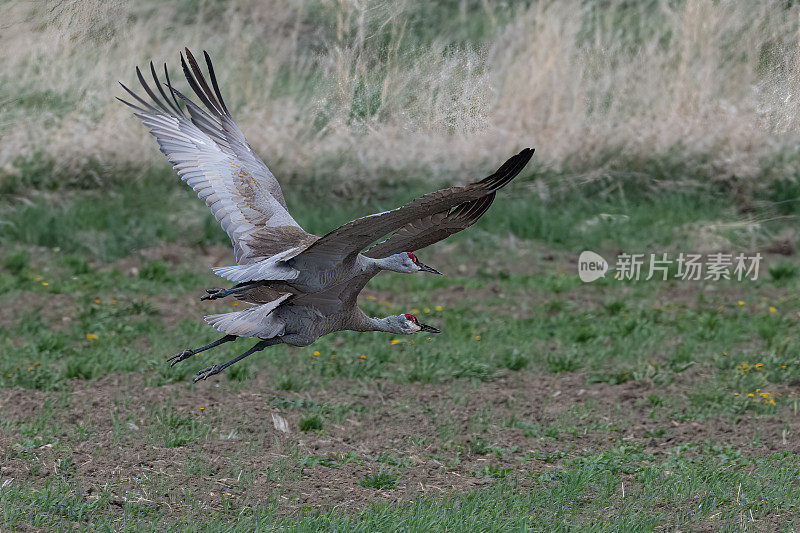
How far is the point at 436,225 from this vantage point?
14.1 feet

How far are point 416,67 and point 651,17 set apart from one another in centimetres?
511

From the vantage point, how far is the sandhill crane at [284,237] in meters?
3.99

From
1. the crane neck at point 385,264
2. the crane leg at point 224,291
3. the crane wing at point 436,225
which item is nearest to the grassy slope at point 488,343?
the crane leg at point 224,291

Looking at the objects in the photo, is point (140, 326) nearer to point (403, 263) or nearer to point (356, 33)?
point (356, 33)

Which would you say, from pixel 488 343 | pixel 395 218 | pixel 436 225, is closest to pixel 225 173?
pixel 436 225

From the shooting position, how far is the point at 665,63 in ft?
39.1

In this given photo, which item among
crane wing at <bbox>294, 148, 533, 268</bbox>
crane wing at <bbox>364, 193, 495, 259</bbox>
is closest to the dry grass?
crane wing at <bbox>364, 193, 495, 259</bbox>

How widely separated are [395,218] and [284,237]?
39.6 inches

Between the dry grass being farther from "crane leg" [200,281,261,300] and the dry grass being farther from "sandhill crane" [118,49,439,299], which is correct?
"crane leg" [200,281,261,300]

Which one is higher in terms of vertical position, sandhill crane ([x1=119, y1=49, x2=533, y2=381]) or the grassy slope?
sandhill crane ([x1=119, y1=49, x2=533, y2=381])

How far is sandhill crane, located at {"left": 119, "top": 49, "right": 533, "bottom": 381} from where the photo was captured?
399cm

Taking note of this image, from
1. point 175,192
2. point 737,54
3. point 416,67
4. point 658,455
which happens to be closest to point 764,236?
point 737,54

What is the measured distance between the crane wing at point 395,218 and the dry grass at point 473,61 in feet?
18.1

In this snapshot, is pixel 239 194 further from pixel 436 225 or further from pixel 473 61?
pixel 473 61
